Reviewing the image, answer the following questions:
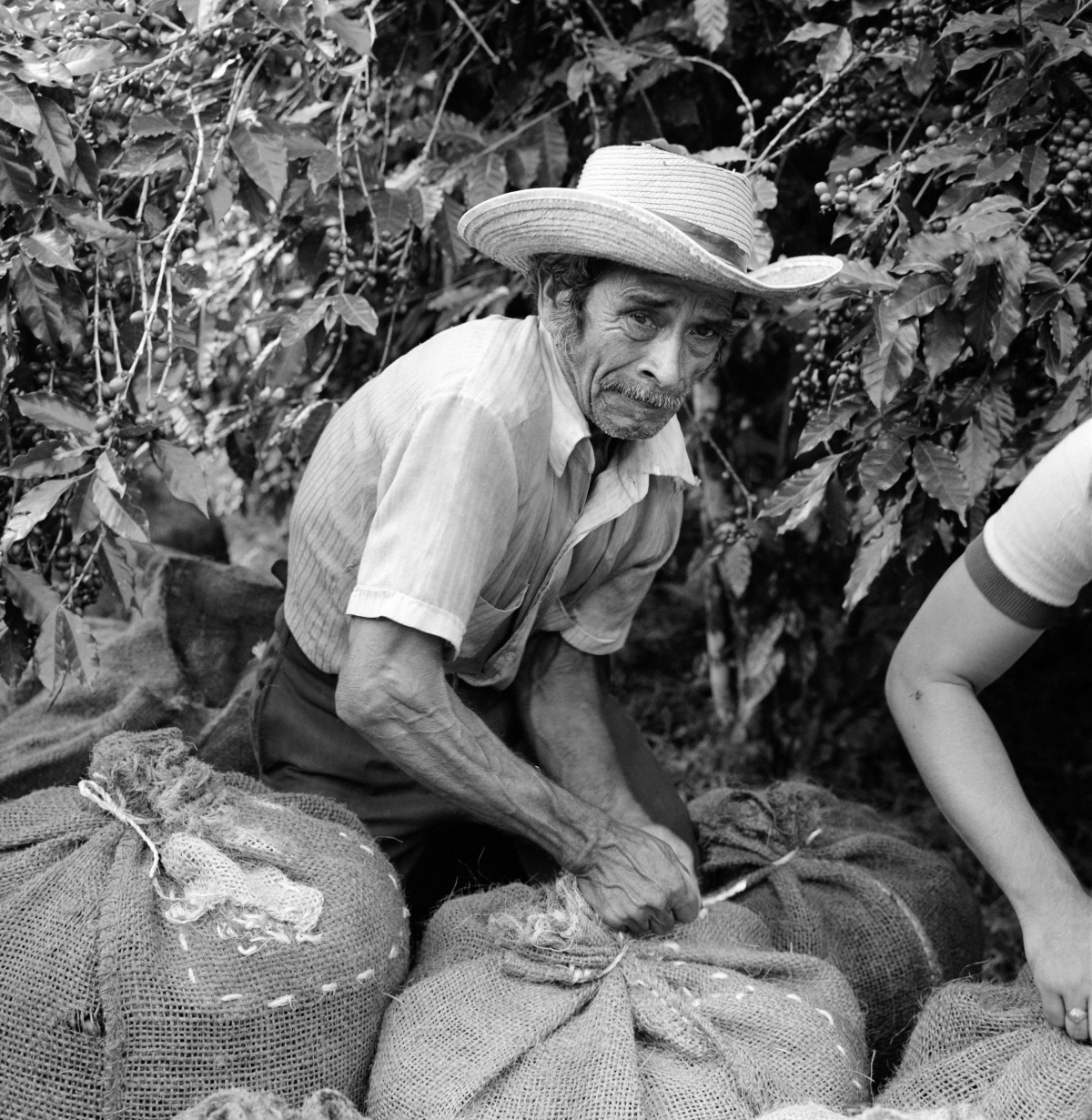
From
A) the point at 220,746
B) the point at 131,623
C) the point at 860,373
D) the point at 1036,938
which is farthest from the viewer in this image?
the point at 131,623

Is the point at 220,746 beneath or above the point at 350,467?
beneath

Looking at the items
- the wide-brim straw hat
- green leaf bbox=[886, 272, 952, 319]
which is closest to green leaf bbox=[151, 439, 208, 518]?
the wide-brim straw hat

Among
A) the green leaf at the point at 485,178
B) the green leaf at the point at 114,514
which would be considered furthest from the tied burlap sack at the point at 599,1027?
the green leaf at the point at 485,178

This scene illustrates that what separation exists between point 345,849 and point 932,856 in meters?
1.28

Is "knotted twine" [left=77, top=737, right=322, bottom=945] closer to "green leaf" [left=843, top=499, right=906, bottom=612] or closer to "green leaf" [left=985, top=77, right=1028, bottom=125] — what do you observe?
"green leaf" [left=843, top=499, right=906, bottom=612]

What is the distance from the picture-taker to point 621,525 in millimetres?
2525

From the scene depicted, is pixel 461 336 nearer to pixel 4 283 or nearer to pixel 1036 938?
pixel 4 283

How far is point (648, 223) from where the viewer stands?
6.81 ft

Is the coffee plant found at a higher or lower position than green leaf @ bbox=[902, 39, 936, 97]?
lower

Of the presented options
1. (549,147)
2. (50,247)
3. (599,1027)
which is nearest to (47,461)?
(50,247)

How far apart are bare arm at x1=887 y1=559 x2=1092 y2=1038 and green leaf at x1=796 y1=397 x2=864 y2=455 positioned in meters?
0.65

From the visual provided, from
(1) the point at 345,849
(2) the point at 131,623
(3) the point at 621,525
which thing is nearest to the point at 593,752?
(3) the point at 621,525

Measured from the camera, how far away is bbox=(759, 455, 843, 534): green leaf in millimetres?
2660

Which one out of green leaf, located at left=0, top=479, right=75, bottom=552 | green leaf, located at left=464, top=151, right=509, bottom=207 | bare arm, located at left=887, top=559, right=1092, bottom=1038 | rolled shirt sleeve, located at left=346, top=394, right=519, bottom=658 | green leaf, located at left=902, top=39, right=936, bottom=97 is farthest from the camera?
green leaf, located at left=464, top=151, right=509, bottom=207
